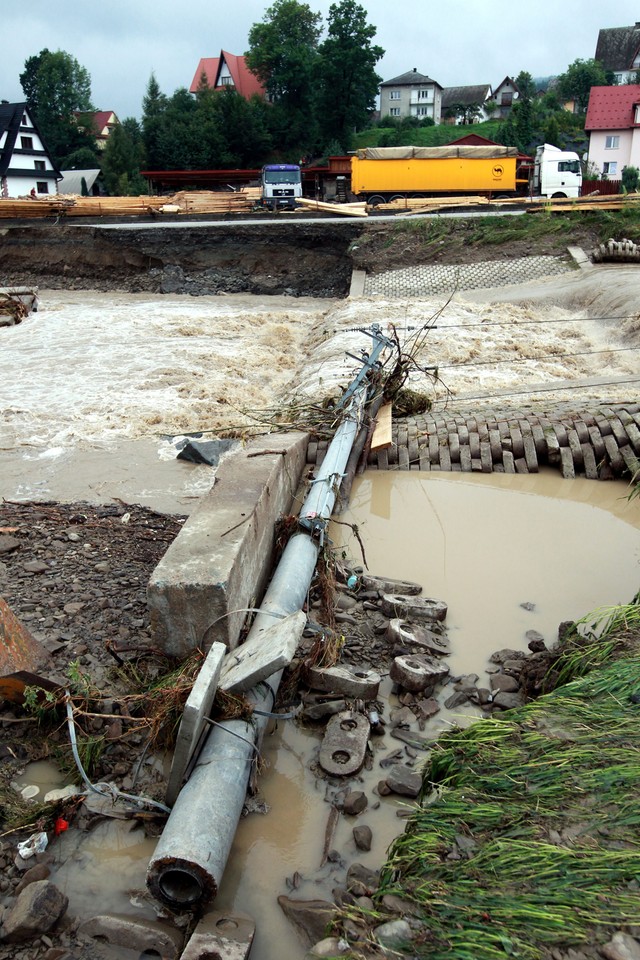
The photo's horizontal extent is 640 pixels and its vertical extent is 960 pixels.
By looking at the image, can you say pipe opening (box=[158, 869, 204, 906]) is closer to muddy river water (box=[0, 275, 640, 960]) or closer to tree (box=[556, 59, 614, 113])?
muddy river water (box=[0, 275, 640, 960])

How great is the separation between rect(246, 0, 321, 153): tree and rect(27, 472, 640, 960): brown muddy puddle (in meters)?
51.7

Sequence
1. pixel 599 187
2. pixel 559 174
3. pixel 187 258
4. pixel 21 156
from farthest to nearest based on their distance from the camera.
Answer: pixel 21 156 → pixel 599 187 → pixel 559 174 → pixel 187 258

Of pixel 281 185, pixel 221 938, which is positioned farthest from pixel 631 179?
pixel 221 938

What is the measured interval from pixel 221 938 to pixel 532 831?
4.74 feet

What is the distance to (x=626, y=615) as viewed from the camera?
17.3ft

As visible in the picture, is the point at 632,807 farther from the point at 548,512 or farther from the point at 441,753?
the point at 548,512

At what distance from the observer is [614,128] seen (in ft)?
159

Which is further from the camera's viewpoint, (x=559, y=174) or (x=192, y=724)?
(x=559, y=174)

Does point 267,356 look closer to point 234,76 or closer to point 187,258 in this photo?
point 187,258

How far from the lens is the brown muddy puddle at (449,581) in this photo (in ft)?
13.0

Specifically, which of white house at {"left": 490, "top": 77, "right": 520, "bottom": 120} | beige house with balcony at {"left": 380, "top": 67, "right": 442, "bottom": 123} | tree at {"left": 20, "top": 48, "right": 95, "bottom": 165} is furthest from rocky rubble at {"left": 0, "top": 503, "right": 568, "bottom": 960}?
white house at {"left": 490, "top": 77, "right": 520, "bottom": 120}

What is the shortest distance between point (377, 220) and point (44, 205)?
12.6 m

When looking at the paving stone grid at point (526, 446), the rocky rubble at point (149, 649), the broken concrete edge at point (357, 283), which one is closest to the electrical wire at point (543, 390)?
the paving stone grid at point (526, 446)

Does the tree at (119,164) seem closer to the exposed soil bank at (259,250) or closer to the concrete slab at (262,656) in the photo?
the exposed soil bank at (259,250)
